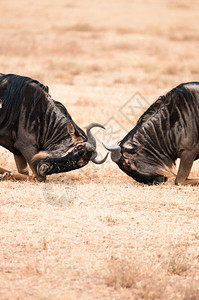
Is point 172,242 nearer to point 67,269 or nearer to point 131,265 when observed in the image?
point 131,265

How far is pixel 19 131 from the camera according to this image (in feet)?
24.9

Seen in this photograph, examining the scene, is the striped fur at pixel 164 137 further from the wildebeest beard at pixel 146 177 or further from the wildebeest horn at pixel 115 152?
the wildebeest horn at pixel 115 152

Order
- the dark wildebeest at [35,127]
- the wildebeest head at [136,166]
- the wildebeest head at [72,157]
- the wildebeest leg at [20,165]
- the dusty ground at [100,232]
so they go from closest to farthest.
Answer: the dusty ground at [100,232] < the wildebeest head at [72,157] < the dark wildebeest at [35,127] < the wildebeest head at [136,166] < the wildebeest leg at [20,165]

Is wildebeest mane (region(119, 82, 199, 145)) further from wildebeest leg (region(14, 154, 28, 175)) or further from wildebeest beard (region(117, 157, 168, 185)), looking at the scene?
wildebeest leg (region(14, 154, 28, 175))

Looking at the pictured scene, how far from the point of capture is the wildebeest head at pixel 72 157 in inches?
289

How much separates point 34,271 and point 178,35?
23.4 metres

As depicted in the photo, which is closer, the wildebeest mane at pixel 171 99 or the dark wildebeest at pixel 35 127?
the dark wildebeest at pixel 35 127

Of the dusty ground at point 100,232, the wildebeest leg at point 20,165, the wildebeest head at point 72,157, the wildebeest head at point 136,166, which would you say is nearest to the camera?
the dusty ground at point 100,232

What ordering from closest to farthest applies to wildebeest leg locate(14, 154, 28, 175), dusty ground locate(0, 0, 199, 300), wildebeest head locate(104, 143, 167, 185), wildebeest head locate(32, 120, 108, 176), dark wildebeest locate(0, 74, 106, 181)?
dusty ground locate(0, 0, 199, 300) < wildebeest head locate(32, 120, 108, 176) < dark wildebeest locate(0, 74, 106, 181) < wildebeest head locate(104, 143, 167, 185) < wildebeest leg locate(14, 154, 28, 175)

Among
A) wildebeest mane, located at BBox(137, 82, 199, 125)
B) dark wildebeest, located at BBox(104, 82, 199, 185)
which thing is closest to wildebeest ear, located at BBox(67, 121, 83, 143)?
dark wildebeest, located at BBox(104, 82, 199, 185)

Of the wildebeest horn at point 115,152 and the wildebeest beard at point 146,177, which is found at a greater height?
the wildebeest horn at point 115,152

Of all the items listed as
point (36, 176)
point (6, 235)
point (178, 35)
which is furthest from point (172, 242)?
point (178, 35)

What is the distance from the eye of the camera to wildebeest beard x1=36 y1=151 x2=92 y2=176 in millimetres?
7367

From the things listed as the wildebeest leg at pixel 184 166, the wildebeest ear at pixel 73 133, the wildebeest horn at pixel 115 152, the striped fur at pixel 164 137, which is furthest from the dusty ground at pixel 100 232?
the wildebeest ear at pixel 73 133
